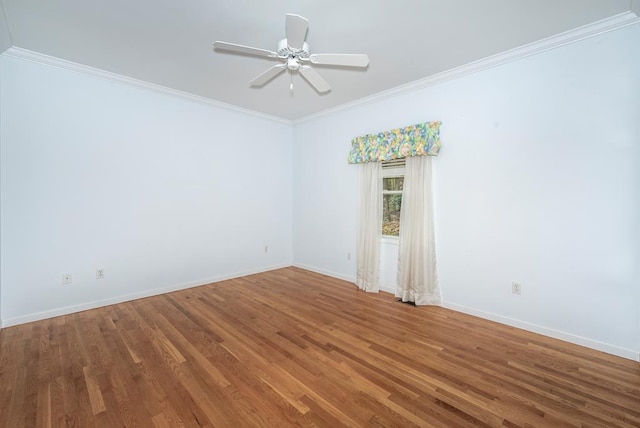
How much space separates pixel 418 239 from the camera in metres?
3.54

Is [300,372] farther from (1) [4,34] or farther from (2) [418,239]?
(1) [4,34]

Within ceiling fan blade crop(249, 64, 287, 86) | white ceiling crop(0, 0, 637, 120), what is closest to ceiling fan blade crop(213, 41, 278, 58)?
ceiling fan blade crop(249, 64, 287, 86)

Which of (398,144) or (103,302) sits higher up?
(398,144)

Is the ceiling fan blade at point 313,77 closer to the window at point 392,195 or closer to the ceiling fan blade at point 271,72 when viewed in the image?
the ceiling fan blade at point 271,72

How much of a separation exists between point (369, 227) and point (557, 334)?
2.33 m

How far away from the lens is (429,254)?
3.47m

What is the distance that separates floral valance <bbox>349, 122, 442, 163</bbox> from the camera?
339 centimetres

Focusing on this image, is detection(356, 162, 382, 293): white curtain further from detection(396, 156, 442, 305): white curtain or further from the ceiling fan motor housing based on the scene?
the ceiling fan motor housing

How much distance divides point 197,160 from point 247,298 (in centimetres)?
220

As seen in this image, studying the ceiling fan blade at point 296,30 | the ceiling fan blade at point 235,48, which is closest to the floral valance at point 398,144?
the ceiling fan blade at point 296,30

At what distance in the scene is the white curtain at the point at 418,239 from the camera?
3.47 m

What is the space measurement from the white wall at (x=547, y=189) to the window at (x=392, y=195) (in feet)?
1.94

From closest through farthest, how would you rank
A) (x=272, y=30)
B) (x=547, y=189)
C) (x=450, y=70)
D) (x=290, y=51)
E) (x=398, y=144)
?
(x=290, y=51)
(x=272, y=30)
(x=547, y=189)
(x=450, y=70)
(x=398, y=144)

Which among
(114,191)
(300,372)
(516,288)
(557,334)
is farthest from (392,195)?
(114,191)
